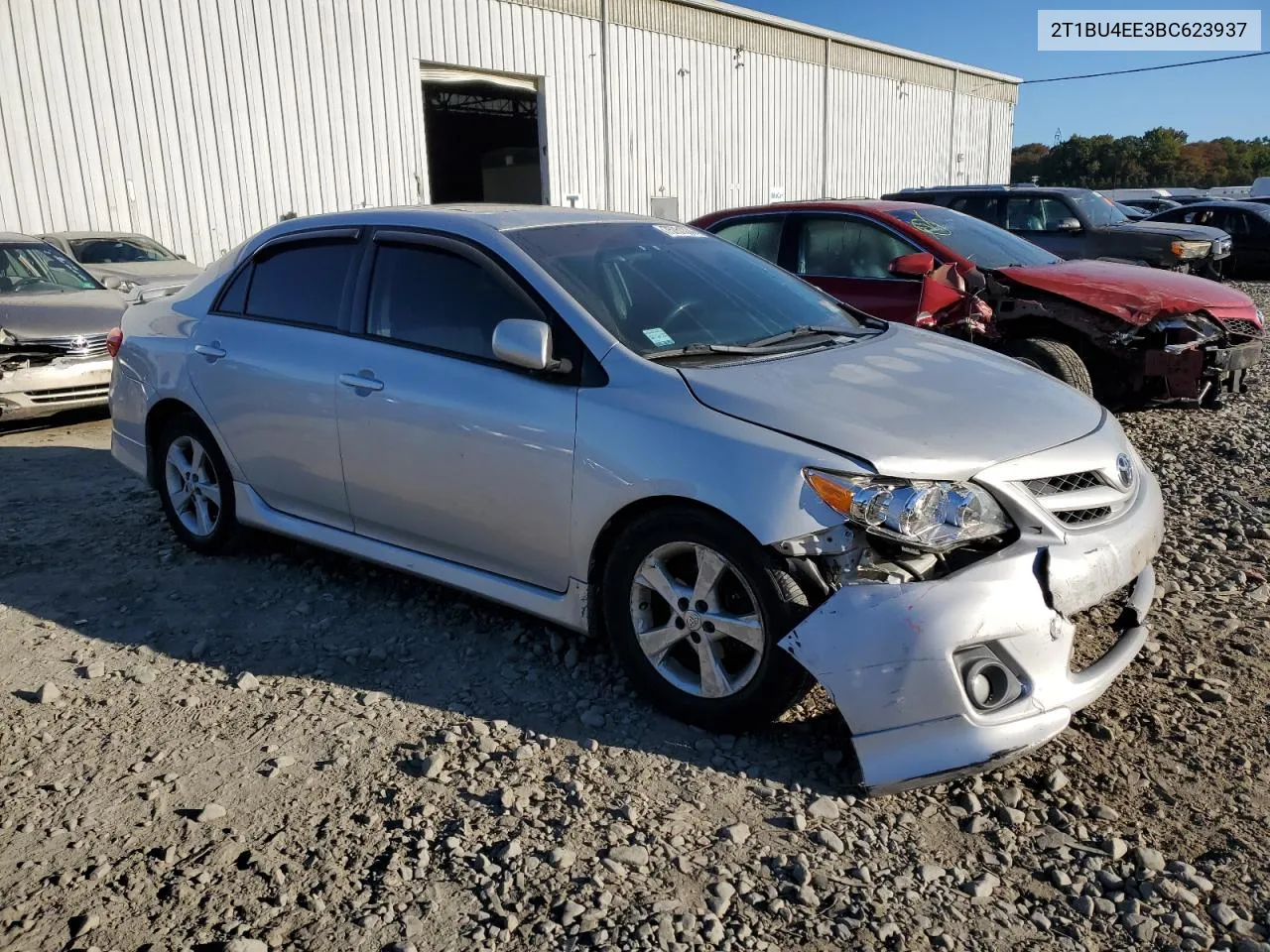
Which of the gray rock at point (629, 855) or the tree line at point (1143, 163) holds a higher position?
the tree line at point (1143, 163)

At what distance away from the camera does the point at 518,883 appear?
8.41ft

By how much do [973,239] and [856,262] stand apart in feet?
3.18

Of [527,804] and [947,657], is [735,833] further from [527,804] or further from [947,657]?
[947,657]

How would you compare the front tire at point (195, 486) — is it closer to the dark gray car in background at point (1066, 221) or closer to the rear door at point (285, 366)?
the rear door at point (285, 366)

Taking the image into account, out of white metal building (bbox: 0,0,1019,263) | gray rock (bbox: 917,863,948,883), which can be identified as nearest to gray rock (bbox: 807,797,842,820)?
gray rock (bbox: 917,863,948,883)

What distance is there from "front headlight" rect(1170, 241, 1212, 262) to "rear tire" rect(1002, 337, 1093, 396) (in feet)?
24.9

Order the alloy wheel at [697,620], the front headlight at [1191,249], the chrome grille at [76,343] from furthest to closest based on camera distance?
the front headlight at [1191,249], the chrome grille at [76,343], the alloy wheel at [697,620]

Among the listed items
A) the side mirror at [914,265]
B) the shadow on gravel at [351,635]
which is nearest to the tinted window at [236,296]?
the shadow on gravel at [351,635]

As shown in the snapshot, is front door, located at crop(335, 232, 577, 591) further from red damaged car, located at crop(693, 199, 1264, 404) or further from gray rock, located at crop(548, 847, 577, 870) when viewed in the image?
red damaged car, located at crop(693, 199, 1264, 404)

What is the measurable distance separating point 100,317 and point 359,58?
9.12 metres

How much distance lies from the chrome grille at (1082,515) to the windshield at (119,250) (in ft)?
39.0

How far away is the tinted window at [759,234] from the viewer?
7.92 m

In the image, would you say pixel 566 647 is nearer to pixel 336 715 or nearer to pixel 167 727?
pixel 336 715

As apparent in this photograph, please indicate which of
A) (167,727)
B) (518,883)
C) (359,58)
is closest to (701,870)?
(518,883)
